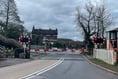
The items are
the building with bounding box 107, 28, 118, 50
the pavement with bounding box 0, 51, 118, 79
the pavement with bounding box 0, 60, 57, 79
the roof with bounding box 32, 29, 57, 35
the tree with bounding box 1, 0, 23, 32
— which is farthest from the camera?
the roof with bounding box 32, 29, 57, 35

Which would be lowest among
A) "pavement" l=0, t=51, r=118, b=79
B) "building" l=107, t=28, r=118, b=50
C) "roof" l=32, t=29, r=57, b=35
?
"pavement" l=0, t=51, r=118, b=79

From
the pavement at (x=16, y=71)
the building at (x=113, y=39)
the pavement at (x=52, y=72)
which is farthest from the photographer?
the building at (x=113, y=39)

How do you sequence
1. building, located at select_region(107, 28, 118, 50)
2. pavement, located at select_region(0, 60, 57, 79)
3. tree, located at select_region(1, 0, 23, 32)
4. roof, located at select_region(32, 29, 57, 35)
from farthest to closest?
roof, located at select_region(32, 29, 57, 35), tree, located at select_region(1, 0, 23, 32), building, located at select_region(107, 28, 118, 50), pavement, located at select_region(0, 60, 57, 79)

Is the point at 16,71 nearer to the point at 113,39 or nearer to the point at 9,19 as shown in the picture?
the point at 113,39

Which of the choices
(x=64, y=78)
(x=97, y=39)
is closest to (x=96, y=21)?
(x=97, y=39)

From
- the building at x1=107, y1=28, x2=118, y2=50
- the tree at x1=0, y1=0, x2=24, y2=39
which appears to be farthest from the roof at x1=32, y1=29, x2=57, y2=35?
the building at x1=107, y1=28, x2=118, y2=50

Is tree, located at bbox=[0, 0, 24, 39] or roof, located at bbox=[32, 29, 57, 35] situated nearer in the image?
tree, located at bbox=[0, 0, 24, 39]

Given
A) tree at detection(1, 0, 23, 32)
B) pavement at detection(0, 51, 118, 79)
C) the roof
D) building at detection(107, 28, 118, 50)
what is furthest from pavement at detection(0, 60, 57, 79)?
the roof

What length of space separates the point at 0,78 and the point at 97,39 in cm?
3599

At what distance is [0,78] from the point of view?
1686 centimetres

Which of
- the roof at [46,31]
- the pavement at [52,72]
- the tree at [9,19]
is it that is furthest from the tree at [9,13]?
the roof at [46,31]

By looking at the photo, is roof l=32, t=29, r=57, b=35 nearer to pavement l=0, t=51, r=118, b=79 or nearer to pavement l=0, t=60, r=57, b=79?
pavement l=0, t=51, r=118, b=79

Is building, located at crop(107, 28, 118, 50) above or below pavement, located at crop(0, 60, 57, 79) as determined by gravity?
above

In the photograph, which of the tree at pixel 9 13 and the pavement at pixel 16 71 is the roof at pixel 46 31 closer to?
the tree at pixel 9 13
